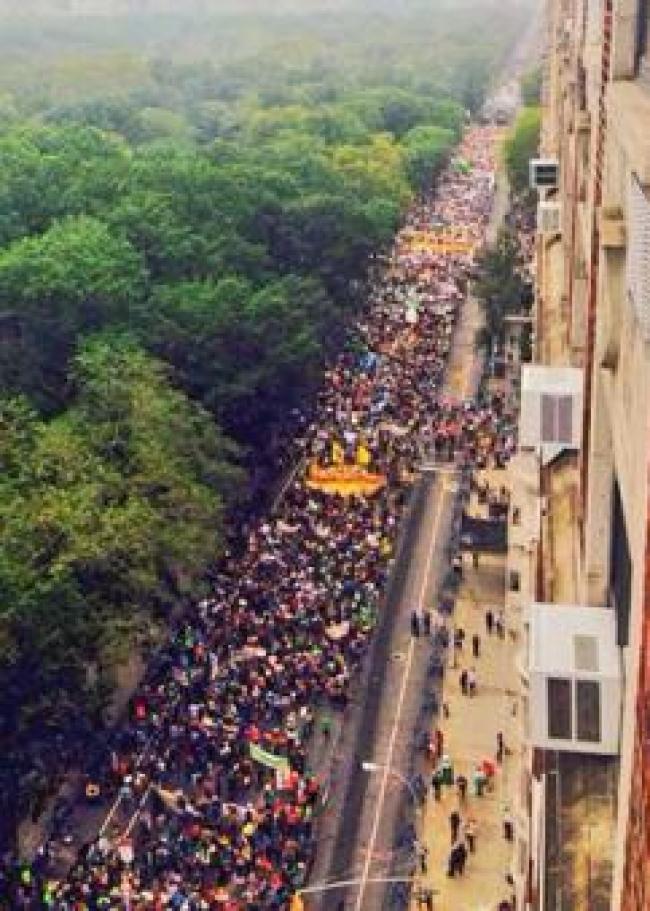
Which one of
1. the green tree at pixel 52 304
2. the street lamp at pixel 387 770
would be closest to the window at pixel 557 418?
the street lamp at pixel 387 770

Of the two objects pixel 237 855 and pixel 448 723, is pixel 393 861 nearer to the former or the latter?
pixel 237 855

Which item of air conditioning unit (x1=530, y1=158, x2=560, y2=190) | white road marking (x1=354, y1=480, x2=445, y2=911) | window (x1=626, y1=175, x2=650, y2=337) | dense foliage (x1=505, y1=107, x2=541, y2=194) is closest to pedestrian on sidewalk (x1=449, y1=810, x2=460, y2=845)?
white road marking (x1=354, y1=480, x2=445, y2=911)

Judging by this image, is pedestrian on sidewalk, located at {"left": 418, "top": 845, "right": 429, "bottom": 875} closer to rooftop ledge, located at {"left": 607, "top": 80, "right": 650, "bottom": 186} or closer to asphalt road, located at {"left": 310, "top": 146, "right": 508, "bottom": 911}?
asphalt road, located at {"left": 310, "top": 146, "right": 508, "bottom": 911}

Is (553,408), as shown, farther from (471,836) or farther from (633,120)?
(471,836)

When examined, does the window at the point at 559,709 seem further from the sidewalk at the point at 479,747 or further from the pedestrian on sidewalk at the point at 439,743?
the pedestrian on sidewalk at the point at 439,743

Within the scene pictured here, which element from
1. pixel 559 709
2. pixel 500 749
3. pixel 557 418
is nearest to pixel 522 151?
pixel 500 749

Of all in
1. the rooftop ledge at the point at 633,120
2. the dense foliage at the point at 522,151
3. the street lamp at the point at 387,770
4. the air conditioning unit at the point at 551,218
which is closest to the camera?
the rooftop ledge at the point at 633,120

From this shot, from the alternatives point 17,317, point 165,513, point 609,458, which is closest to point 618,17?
point 609,458
